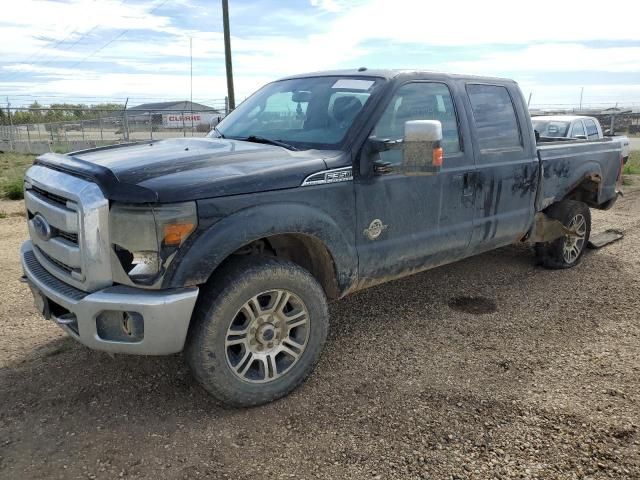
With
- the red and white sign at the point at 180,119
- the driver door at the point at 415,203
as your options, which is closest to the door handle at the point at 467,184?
the driver door at the point at 415,203

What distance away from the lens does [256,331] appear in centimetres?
302

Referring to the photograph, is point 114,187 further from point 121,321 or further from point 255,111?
point 255,111

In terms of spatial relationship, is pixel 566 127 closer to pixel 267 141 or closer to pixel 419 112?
pixel 419 112

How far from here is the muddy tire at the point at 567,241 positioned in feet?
17.7

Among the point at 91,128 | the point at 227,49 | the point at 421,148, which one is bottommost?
the point at 421,148

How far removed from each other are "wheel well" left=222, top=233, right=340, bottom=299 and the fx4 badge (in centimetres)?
32

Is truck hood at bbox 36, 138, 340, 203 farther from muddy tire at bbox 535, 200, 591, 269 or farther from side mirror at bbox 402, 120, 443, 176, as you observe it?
muddy tire at bbox 535, 200, 591, 269

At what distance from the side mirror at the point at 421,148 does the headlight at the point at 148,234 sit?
1366 millimetres

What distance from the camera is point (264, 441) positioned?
2781mm

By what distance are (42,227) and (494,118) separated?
3486mm

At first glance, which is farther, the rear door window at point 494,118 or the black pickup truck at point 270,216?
the rear door window at point 494,118

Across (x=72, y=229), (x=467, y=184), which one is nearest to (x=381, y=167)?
(x=467, y=184)

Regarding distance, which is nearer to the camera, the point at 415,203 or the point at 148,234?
the point at 148,234

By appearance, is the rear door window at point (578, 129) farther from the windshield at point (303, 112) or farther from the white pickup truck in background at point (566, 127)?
the windshield at point (303, 112)
